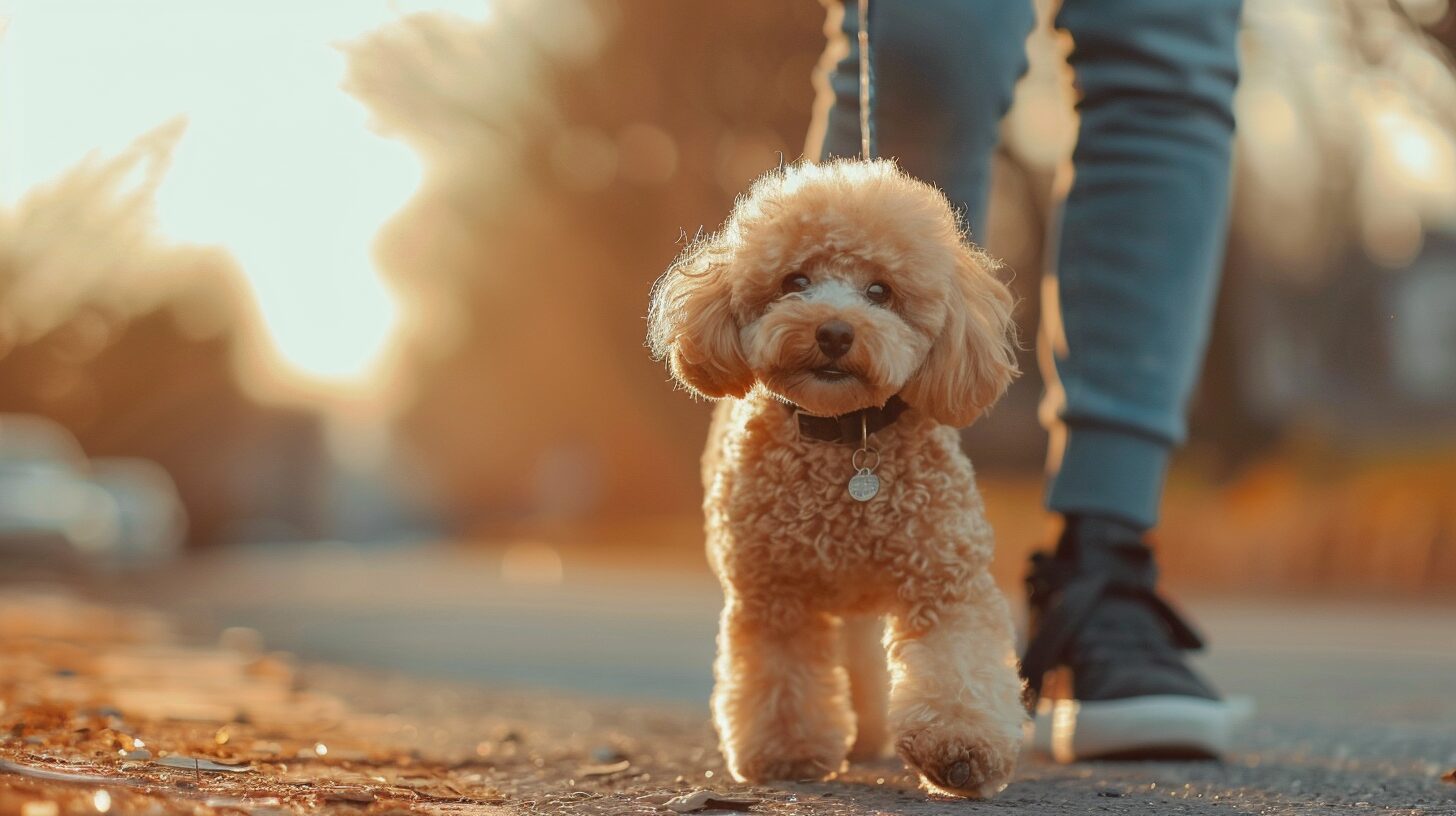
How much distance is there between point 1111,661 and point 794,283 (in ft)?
3.78

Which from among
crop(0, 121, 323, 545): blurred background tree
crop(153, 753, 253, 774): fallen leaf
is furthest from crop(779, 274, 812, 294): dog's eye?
crop(0, 121, 323, 545): blurred background tree

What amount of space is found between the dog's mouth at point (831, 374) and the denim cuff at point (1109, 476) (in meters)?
1.04

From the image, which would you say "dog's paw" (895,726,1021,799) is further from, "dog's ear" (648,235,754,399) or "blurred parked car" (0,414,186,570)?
"blurred parked car" (0,414,186,570)

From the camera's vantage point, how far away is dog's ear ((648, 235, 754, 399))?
3129mm

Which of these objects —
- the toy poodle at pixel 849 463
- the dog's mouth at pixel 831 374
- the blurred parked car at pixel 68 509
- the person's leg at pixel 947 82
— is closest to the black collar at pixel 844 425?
the toy poodle at pixel 849 463

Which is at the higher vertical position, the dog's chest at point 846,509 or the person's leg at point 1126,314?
the person's leg at point 1126,314

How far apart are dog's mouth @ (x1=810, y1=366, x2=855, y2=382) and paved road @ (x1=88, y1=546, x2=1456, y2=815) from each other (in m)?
0.73

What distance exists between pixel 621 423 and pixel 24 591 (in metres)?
20.0

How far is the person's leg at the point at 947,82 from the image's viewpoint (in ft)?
11.1

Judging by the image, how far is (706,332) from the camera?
3135 millimetres

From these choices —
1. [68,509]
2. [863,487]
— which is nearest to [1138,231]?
[863,487]

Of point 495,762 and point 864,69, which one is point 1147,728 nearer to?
point 495,762

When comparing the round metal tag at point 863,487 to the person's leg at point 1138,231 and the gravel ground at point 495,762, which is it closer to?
the gravel ground at point 495,762

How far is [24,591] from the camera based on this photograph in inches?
591
